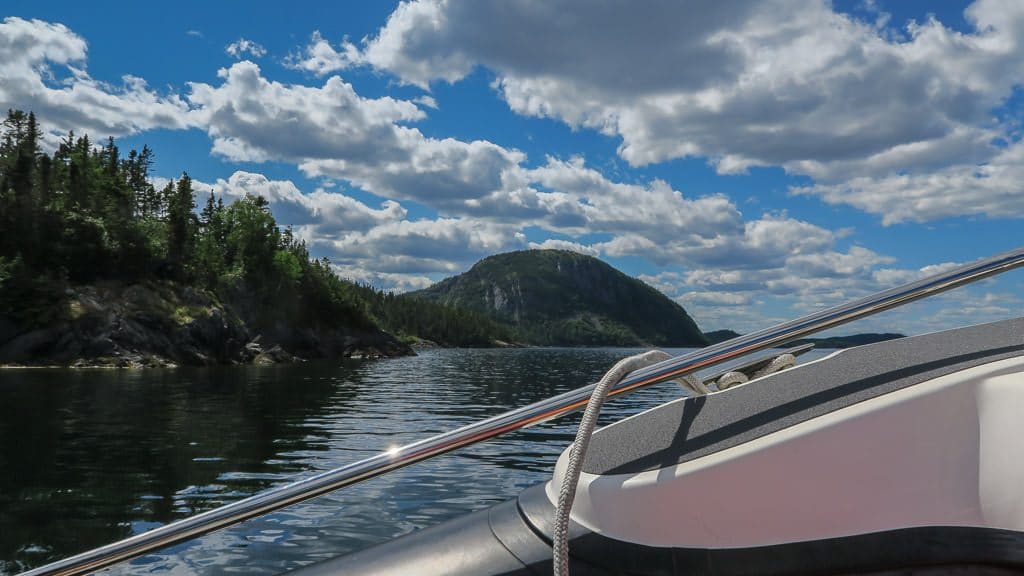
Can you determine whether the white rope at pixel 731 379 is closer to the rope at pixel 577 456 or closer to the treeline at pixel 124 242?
the rope at pixel 577 456

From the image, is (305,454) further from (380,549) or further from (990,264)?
(990,264)

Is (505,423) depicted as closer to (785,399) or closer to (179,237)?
(785,399)

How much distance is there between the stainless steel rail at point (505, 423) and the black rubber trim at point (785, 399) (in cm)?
12

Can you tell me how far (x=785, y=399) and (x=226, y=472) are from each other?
404 inches

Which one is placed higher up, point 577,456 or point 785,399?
point 785,399

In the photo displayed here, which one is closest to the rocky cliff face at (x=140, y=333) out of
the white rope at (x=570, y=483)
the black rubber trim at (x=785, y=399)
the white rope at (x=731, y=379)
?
the white rope at (x=731, y=379)

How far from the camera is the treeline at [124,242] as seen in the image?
196 ft

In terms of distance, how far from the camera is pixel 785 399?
5.98 ft

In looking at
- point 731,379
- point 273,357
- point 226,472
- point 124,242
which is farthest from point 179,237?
point 731,379

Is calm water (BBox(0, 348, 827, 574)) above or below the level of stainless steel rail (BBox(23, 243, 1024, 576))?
below

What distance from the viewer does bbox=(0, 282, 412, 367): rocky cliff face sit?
48.2 metres

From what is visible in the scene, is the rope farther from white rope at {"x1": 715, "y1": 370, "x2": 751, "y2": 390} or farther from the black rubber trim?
white rope at {"x1": 715, "y1": 370, "x2": 751, "y2": 390}

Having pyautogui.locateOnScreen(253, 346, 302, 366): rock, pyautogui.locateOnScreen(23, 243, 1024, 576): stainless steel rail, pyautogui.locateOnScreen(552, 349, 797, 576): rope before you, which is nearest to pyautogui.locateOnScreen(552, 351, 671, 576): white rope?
pyautogui.locateOnScreen(552, 349, 797, 576): rope

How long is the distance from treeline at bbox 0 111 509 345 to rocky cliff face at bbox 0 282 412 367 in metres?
2.24
